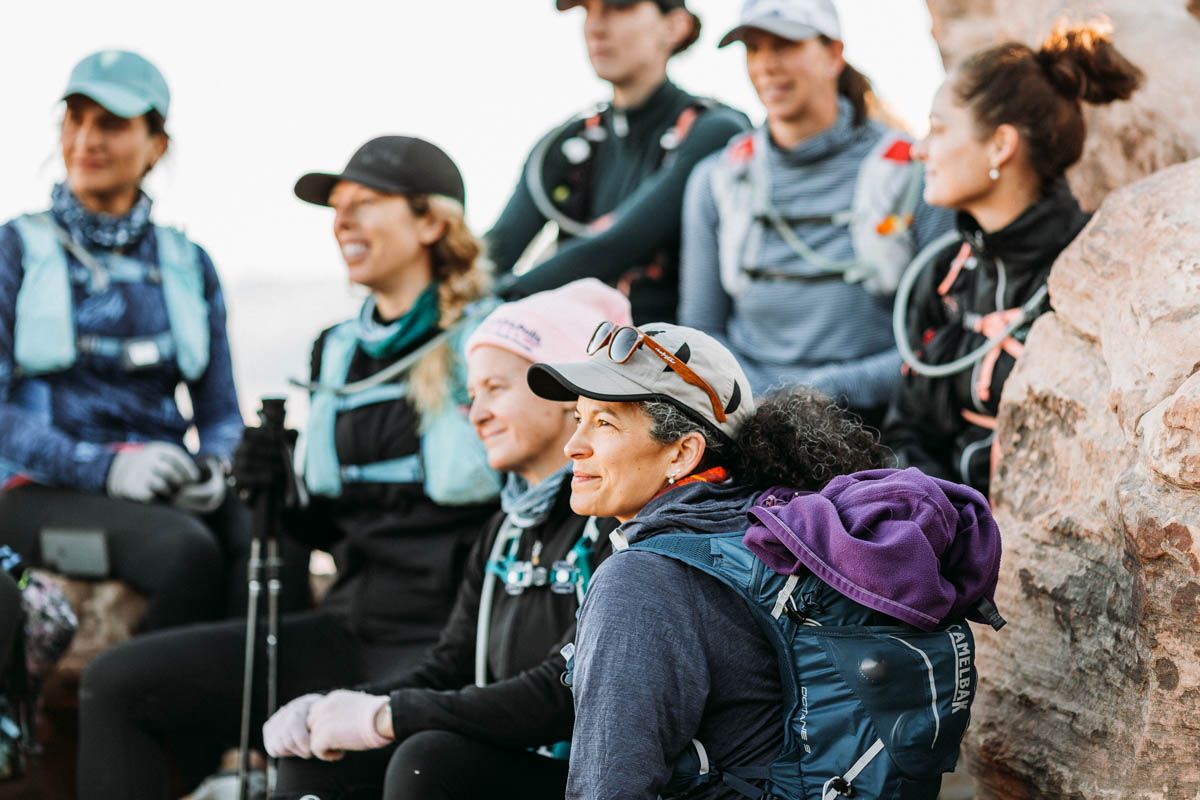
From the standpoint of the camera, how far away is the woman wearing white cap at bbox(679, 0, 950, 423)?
14.3ft

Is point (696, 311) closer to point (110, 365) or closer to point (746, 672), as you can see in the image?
point (110, 365)

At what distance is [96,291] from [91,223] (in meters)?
0.25

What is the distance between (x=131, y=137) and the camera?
490 cm

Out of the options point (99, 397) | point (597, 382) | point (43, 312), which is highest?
point (597, 382)

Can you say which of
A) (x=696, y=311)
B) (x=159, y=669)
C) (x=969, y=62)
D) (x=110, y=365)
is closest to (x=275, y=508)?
(x=159, y=669)

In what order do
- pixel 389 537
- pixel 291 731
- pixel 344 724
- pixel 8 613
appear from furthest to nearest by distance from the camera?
→ 1. pixel 389 537
2. pixel 8 613
3. pixel 291 731
4. pixel 344 724

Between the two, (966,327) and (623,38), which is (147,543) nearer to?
(623,38)

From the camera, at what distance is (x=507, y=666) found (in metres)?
3.20

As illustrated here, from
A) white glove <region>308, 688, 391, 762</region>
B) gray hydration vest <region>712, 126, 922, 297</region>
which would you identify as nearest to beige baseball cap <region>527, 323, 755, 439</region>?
white glove <region>308, 688, 391, 762</region>

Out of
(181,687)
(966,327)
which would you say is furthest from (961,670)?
(181,687)

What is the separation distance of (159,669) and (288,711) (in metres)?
0.78

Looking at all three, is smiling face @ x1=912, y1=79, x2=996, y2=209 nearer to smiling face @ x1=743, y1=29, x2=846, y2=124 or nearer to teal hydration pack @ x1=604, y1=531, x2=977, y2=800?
smiling face @ x1=743, y1=29, x2=846, y2=124

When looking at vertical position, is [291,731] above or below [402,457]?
below

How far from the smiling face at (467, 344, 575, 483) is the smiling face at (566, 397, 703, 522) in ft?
2.65
